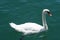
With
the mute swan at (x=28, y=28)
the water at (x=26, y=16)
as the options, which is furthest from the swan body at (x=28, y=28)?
the water at (x=26, y=16)

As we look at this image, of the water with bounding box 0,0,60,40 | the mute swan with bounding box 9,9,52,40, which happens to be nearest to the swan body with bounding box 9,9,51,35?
the mute swan with bounding box 9,9,52,40

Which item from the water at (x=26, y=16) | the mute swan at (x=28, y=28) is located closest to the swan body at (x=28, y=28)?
the mute swan at (x=28, y=28)

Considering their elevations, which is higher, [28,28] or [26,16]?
[26,16]

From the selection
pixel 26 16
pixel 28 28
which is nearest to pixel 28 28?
pixel 28 28

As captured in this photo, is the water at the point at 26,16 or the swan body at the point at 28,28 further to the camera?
the water at the point at 26,16

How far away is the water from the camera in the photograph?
12.5 m

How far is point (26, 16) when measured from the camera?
1362cm

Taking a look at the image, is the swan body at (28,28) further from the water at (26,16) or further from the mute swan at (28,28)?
the water at (26,16)

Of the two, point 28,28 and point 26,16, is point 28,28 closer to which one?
point 28,28

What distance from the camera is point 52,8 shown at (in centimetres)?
1427

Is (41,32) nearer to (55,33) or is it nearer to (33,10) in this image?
(55,33)

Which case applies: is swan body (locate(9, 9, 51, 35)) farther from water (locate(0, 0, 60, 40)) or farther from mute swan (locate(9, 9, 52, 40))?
water (locate(0, 0, 60, 40))

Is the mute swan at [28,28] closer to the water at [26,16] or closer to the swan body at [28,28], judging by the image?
the swan body at [28,28]

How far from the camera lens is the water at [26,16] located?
1248cm
